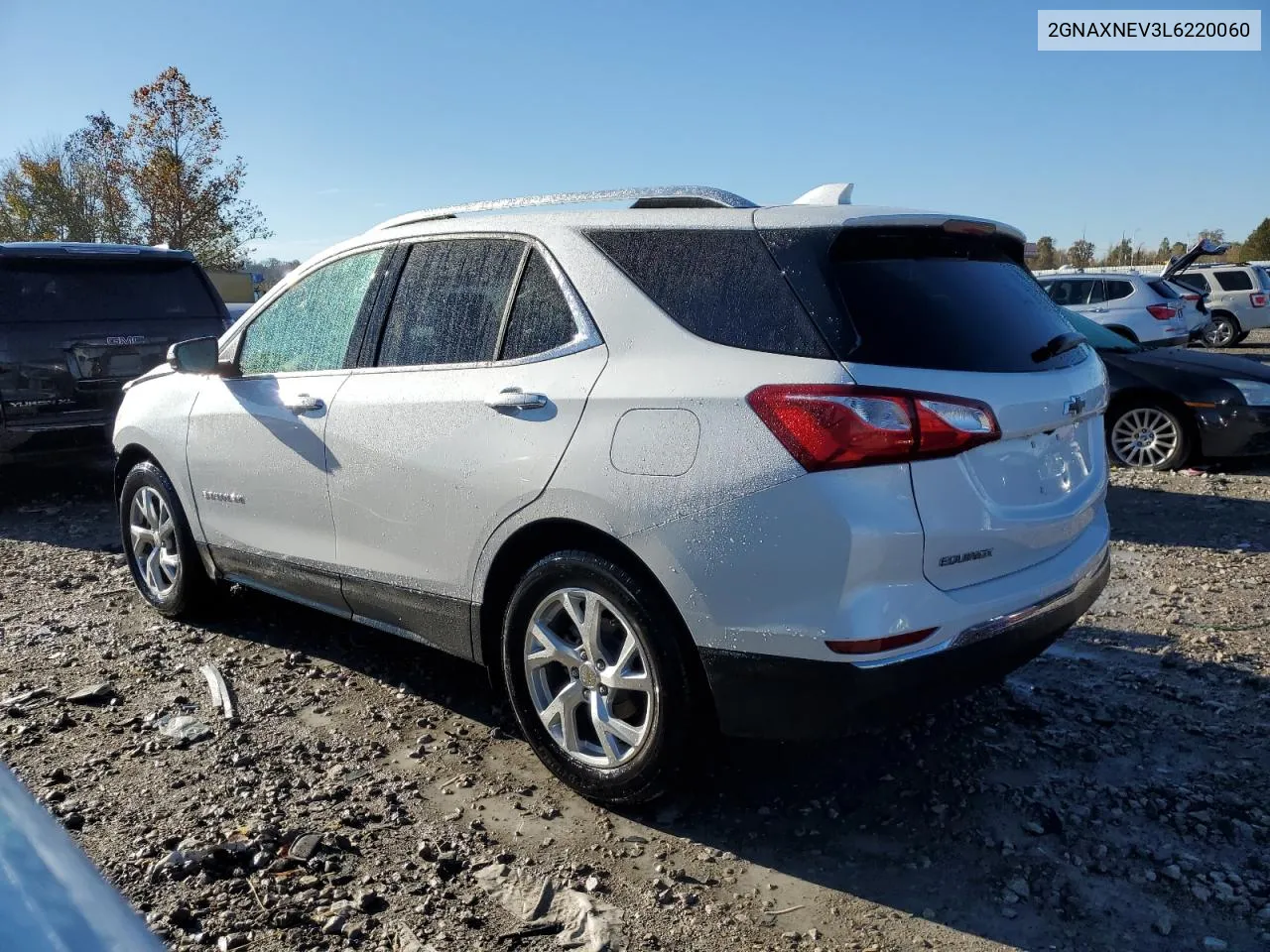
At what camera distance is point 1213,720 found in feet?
12.2

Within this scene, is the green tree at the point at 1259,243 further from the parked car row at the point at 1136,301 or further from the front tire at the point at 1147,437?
the front tire at the point at 1147,437

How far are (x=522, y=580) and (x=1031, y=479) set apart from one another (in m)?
1.54

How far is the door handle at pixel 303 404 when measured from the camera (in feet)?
12.8

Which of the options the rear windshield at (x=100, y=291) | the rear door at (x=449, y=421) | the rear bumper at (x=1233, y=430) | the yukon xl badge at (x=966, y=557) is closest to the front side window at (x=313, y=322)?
the rear door at (x=449, y=421)

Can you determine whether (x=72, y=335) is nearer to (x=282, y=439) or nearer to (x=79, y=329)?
(x=79, y=329)

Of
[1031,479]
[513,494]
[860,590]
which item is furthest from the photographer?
[513,494]

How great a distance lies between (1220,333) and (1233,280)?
1198mm

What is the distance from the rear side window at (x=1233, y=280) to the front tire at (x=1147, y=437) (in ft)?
54.1

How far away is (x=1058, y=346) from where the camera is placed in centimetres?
319

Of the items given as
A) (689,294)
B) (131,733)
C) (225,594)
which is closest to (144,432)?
(225,594)

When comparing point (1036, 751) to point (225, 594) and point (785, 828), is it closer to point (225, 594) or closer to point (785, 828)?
point (785, 828)

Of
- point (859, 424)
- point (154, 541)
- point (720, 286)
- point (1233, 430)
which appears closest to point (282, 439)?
point (154, 541)

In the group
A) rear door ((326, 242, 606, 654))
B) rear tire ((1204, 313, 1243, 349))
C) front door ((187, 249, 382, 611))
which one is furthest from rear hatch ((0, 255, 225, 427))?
rear tire ((1204, 313, 1243, 349))

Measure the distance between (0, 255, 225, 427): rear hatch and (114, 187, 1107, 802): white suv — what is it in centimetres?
454
